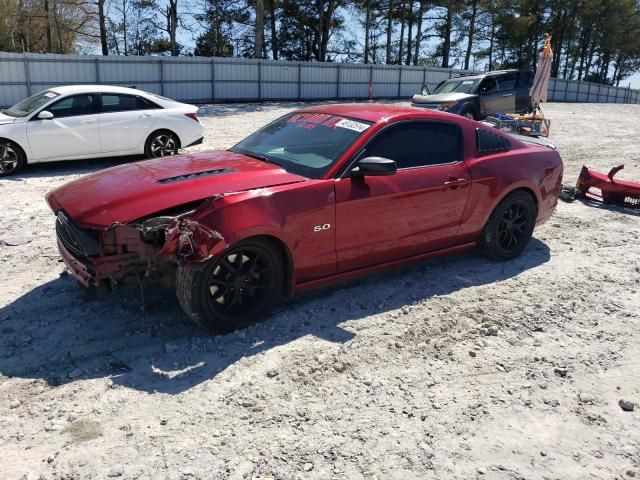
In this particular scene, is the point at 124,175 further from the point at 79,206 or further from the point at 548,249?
the point at 548,249

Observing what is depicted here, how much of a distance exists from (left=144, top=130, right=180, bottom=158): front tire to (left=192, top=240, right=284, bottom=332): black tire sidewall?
7032mm

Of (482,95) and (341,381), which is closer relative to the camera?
(341,381)

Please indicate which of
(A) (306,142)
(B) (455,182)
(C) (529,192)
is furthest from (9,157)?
(C) (529,192)

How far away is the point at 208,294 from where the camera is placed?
3934mm

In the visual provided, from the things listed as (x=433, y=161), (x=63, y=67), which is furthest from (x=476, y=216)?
(x=63, y=67)

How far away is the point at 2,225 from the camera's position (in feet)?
21.6

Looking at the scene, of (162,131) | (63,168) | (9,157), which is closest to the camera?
(9,157)

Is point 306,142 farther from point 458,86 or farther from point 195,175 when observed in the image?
point 458,86

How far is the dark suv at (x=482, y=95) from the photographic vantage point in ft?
54.2

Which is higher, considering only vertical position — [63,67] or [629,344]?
[63,67]

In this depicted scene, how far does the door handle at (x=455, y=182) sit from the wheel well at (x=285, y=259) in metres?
1.73

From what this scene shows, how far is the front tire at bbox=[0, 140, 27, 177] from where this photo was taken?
9.10 m

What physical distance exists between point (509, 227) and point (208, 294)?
3.36 m

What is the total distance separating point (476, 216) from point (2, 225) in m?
5.37
